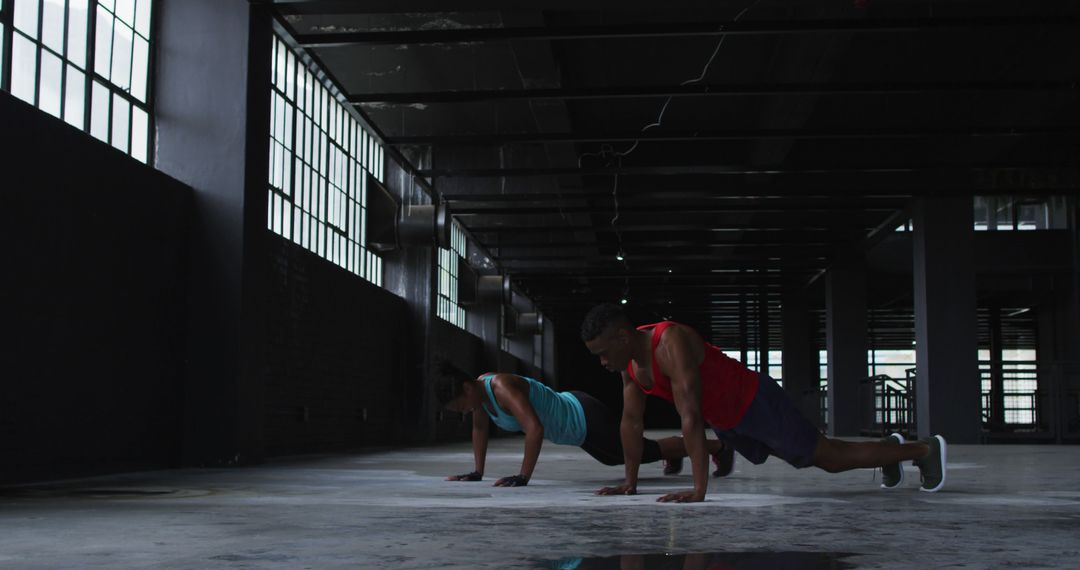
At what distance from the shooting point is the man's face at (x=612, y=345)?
4.85 meters

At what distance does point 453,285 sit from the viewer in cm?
2092

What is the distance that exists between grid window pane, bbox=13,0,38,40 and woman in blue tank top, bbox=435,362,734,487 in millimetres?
3231

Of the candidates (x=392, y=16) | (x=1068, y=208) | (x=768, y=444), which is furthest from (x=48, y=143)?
(x=1068, y=208)

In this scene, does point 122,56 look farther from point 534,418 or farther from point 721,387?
point 721,387

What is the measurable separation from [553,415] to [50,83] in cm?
384

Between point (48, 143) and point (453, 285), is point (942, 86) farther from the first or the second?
point (453, 285)

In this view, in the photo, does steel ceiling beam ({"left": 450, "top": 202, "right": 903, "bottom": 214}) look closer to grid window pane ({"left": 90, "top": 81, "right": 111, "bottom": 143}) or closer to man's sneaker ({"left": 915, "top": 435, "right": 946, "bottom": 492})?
grid window pane ({"left": 90, "top": 81, "right": 111, "bottom": 143})

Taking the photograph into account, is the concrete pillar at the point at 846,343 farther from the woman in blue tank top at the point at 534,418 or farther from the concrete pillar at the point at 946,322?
the woman in blue tank top at the point at 534,418

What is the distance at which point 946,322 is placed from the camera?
1628 centimetres

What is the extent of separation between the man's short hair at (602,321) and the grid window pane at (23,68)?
12.9 feet

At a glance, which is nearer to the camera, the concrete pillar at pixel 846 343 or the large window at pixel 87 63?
the large window at pixel 87 63

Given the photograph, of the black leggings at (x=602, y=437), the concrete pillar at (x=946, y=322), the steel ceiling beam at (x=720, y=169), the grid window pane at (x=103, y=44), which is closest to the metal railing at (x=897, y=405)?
the concrete pillar at (x=946, y=322)

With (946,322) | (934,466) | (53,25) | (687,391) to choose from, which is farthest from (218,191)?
(946,322)

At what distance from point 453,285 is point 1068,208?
12627 millimetres
